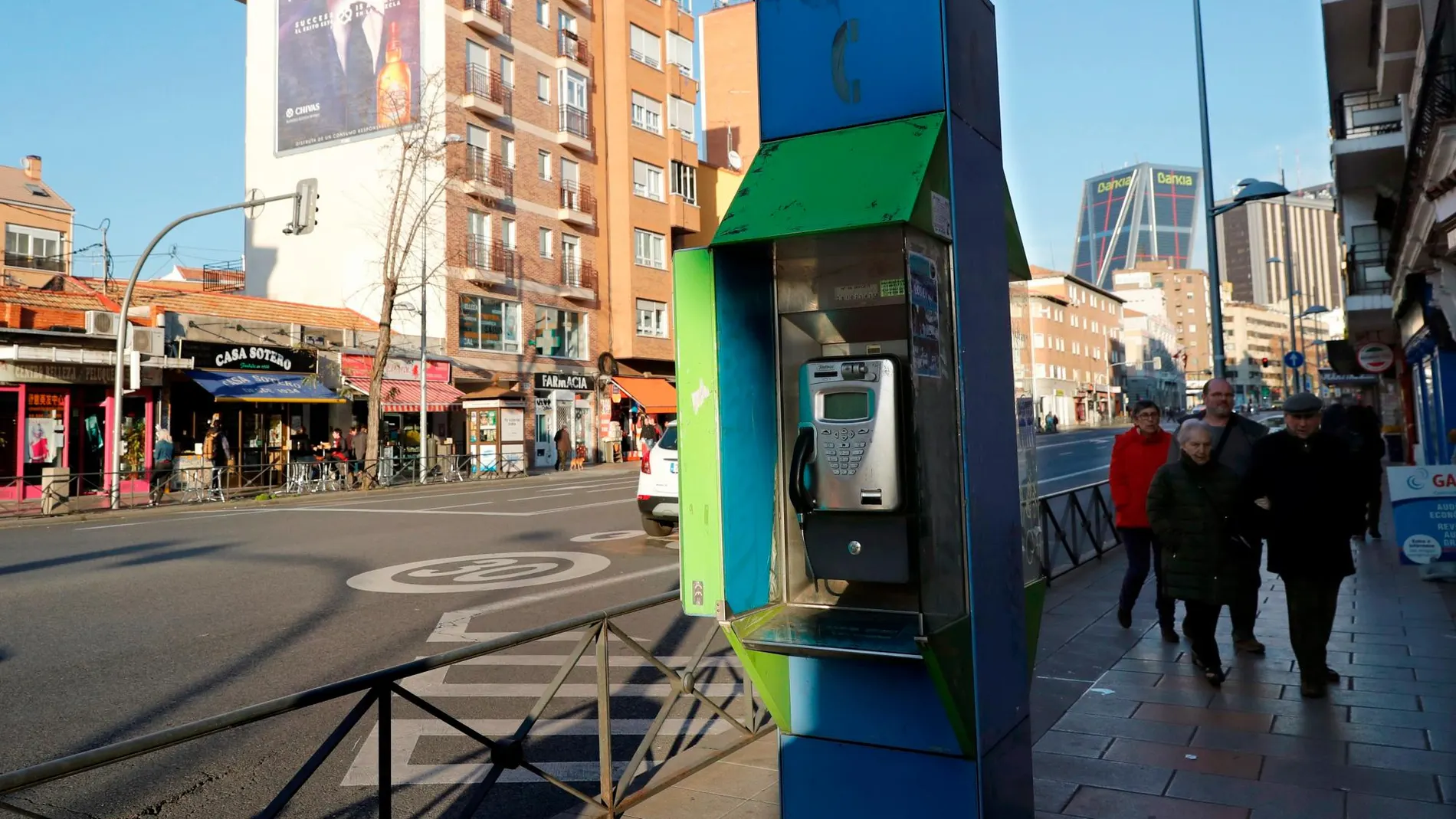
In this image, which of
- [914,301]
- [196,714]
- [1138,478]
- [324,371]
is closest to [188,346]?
[324,371]

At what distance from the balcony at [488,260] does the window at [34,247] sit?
1945cm

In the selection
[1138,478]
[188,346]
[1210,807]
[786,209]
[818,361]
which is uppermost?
[188,346]

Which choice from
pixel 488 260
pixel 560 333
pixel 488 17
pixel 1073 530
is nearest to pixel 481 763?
pixel 1073 530

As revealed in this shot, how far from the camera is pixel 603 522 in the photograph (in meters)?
15.5

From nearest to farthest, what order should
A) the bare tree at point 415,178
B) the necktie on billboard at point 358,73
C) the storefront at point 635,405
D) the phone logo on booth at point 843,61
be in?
the phone logo on booth at point 843,61
the bare tree at point 415,178
the necktie on billboard at point 358,73
the storefront at point 635,405

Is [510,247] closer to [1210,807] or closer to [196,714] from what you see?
[196,714]

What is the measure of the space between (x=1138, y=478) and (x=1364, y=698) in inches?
98.1

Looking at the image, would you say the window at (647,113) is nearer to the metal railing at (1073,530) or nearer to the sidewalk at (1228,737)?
the metal railing at (1073,530)

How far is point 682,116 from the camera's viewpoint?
44.2 m

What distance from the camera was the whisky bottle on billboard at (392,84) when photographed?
33.8 meters

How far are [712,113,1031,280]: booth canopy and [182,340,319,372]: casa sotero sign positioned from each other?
2578 cm

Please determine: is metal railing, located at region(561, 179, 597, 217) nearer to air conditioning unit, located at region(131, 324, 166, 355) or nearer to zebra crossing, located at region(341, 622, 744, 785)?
air conditioning unit, located at region(131, 324, 166, 355)

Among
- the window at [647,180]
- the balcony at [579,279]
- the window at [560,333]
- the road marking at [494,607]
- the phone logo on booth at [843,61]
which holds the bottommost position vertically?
the road marking at [494,607]

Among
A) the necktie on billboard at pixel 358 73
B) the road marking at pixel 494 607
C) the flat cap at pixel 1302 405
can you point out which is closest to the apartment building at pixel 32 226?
the necktie on billboard at pixel 358 73
